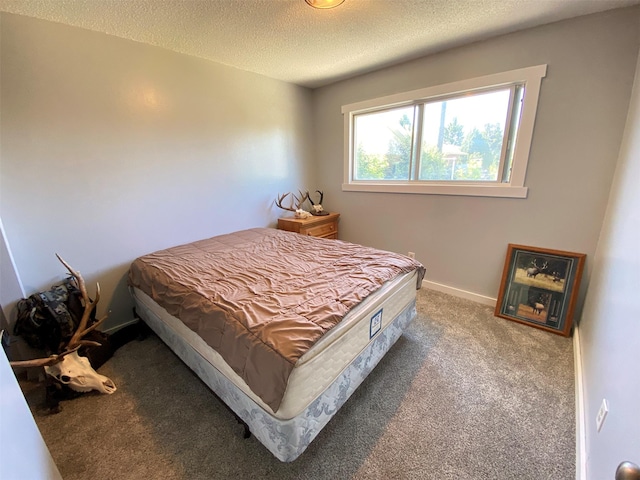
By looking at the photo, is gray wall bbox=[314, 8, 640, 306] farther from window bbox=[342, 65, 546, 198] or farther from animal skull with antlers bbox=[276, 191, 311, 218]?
animal skull with antlers bbox=[276, 191, 311, 218]

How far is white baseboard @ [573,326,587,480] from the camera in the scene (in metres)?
1.19

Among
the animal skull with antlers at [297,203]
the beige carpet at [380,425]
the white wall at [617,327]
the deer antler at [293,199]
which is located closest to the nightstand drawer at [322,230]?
the animal skull with antlers at [297,203]

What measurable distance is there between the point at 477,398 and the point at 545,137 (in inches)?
81.2

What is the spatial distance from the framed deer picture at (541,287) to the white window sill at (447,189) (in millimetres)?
491

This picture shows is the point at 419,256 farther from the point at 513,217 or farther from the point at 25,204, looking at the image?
the point at 25,204

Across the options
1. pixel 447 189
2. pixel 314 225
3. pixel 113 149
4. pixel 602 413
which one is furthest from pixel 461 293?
pixel 113 149

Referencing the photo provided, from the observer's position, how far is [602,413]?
3.68ft

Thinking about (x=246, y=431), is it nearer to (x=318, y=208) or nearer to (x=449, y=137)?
(x=318, y=208)

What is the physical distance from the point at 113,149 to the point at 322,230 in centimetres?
227

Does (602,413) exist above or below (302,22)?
below

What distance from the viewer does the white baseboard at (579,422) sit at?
46.8 inches

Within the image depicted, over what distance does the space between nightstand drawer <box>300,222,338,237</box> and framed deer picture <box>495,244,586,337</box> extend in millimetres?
2015

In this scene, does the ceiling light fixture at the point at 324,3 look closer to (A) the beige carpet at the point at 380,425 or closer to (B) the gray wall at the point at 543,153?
(B) the gray wall at the point at 543,153

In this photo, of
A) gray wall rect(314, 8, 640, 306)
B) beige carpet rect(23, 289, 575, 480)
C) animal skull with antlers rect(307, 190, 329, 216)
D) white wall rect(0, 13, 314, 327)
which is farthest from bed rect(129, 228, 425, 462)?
animal skull with antlers rect(307, 190, 329, 216)
